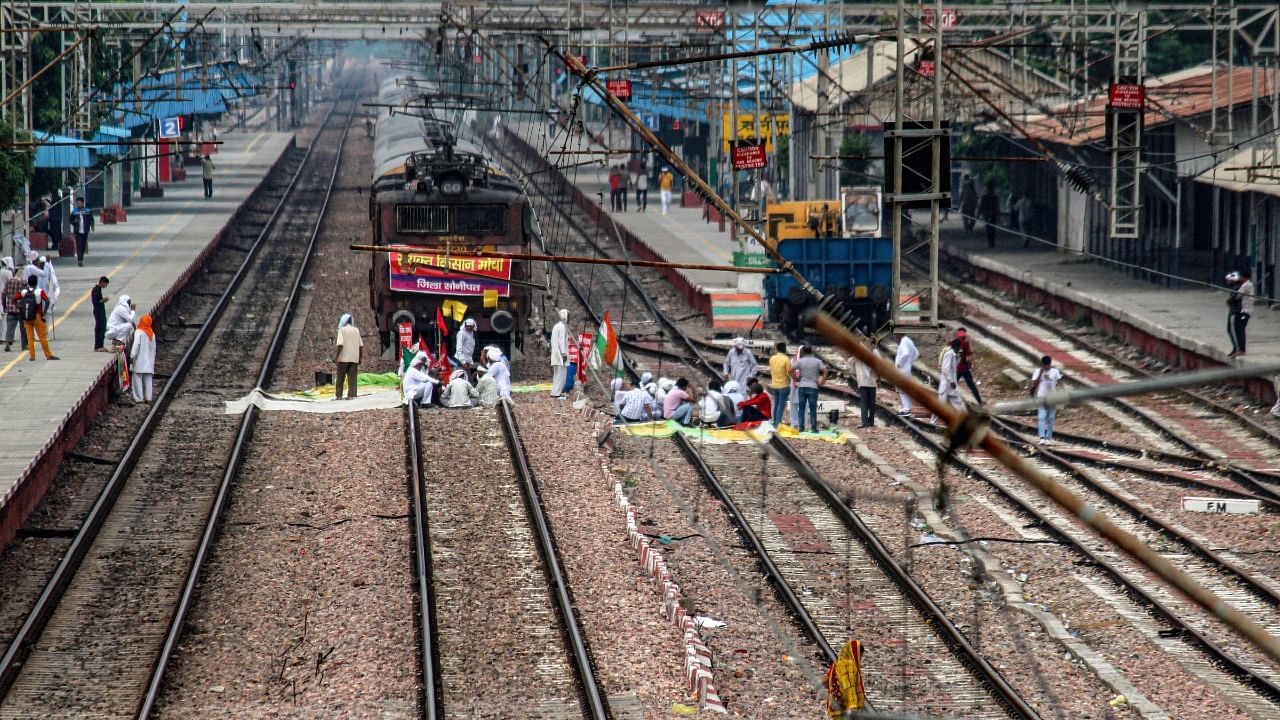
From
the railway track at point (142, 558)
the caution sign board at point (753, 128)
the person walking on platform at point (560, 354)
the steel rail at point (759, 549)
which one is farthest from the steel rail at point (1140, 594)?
the caution sign board at point (753, 128)

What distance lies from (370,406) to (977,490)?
29.5 feet

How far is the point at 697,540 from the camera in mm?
16938

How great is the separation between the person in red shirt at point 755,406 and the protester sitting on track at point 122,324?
9.14m

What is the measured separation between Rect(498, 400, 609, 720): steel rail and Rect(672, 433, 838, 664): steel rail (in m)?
1.83

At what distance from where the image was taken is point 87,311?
31.2 metres

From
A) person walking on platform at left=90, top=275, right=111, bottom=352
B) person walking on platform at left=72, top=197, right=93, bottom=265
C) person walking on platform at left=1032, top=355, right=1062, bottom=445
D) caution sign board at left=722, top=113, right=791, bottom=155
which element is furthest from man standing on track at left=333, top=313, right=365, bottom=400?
person walking on platform at left=72, top=197, right=93, bottom=265

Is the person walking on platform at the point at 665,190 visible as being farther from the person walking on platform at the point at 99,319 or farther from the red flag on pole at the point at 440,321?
the person walking on platform at the point at 99,319

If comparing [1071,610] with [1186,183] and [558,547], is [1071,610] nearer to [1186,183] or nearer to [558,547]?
[558,547]

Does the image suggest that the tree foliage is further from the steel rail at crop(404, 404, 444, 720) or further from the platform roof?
the platform roof

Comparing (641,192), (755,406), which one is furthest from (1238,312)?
(641,192)

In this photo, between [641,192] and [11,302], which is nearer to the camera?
[11,302]

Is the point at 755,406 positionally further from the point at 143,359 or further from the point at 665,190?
the point at 665,190

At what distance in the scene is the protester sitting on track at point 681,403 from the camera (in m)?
22.6

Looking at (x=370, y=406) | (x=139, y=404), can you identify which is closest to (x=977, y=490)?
(x=370, y=406)
